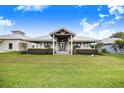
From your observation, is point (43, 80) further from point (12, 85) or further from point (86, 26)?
point (86, 26)

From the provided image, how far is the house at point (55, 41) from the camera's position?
2234 centimetres

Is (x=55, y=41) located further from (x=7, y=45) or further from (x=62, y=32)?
(x=7, y=45)

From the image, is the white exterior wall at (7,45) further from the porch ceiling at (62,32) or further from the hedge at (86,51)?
the hedge at (86,51)

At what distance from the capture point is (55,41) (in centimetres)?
2466

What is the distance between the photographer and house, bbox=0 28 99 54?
22.3 m

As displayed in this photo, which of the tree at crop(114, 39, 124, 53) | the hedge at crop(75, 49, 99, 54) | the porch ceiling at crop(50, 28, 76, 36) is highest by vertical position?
the porch ceiling at crop(50, 28, 76, 36)

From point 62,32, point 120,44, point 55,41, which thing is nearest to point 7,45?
point 55,41

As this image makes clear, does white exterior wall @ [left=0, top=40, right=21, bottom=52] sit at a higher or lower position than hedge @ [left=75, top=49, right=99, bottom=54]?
higher

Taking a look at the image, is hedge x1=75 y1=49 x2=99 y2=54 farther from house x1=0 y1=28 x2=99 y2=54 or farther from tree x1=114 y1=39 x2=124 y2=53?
tree x1=114 y1=39 x2=124 y2=53

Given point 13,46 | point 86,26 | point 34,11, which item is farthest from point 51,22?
point 13,46

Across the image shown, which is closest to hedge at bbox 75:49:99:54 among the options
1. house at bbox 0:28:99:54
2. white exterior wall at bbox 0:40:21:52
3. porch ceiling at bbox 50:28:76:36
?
house at bbox 0:28:99:54

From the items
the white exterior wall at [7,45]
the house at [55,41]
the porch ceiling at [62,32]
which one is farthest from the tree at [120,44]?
the white exterior wall at [7,45]
